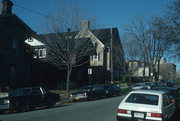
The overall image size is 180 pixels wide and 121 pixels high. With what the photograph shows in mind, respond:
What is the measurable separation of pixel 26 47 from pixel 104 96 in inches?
473

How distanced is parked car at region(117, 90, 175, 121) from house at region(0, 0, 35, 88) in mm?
19239

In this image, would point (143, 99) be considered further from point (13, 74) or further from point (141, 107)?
point (13, 74)

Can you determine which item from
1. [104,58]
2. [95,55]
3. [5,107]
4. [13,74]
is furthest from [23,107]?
[104,58]

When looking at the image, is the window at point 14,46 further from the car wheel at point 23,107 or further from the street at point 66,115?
the street at point 66,115

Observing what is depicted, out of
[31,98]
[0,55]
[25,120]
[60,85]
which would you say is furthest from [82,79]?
[25,120]

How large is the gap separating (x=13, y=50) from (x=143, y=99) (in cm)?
2152

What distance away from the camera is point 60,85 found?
107ft

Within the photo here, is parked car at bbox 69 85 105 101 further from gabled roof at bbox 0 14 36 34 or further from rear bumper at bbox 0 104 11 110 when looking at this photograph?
gabled roof at bbox 0 14 36 34

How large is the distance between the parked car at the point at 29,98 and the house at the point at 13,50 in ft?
31.9

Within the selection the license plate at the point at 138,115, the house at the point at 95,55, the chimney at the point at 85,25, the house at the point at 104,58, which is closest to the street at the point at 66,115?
the license plate at the point at 138,115

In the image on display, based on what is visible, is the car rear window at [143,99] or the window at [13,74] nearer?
the car rear window at [143,99]

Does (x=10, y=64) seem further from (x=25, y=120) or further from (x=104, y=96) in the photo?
(x=25, y=120)

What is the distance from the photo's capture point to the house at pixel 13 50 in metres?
25.8

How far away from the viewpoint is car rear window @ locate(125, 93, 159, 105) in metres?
8.81
